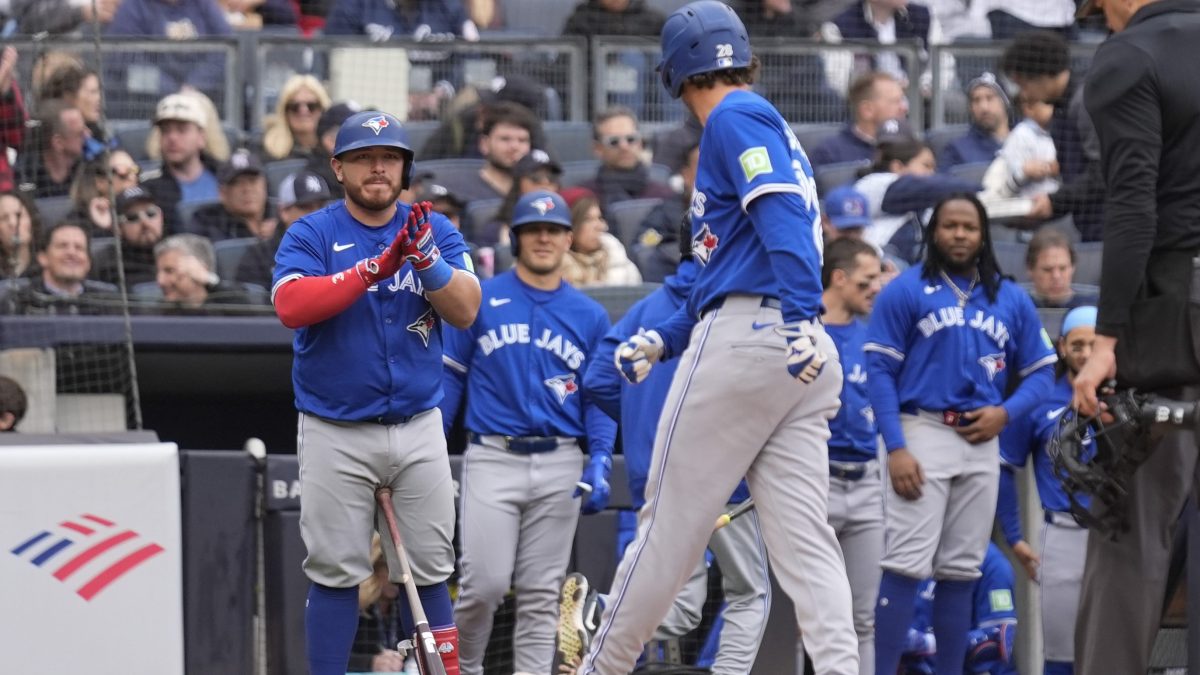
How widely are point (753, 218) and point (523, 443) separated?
7.00ft

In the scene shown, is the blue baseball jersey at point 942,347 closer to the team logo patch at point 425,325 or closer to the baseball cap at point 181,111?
the team logo patch at point 425,325

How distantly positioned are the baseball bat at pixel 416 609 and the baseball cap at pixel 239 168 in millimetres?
4027

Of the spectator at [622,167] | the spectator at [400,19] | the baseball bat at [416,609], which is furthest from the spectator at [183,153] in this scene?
the baseball bat at [416,609]

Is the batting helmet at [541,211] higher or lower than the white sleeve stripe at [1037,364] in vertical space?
higher

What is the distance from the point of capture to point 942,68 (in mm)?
11234

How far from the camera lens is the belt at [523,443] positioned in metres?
6.41

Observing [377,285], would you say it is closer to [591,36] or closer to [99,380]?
[99,380]

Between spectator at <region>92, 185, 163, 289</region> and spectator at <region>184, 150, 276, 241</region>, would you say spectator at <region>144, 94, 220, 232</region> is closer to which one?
spectator at <region>184, 150, 276, 241</region>

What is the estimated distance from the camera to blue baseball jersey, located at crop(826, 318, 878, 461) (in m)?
6.50

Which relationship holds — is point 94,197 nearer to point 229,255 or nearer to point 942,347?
point 229,255

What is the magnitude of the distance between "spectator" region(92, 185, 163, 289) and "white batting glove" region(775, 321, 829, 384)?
4.73m

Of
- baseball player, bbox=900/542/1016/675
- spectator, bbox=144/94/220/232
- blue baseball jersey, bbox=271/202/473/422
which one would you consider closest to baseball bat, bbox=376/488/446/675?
blue baseball jersey, bbox=271/202/473/422

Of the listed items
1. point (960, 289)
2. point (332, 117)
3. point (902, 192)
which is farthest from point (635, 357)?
point (332, 117)

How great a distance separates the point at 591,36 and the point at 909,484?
4.96m
